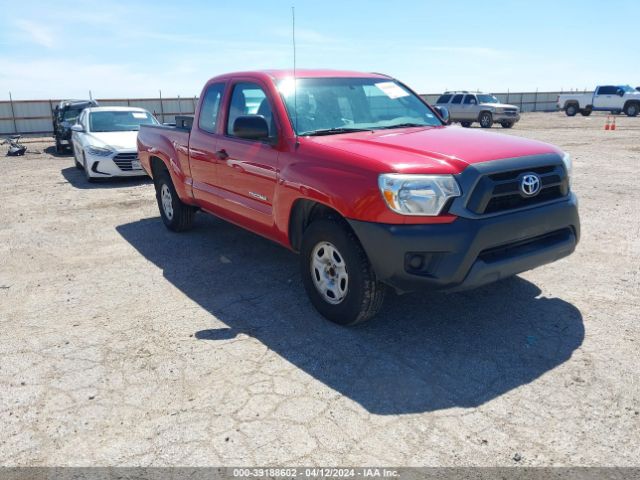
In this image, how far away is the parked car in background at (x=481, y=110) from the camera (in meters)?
25.8

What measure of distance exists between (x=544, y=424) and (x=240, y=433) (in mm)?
1633

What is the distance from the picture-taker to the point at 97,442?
2822 millimetres

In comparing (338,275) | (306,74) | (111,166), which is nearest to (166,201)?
(306,74)

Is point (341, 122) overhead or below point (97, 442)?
overhead

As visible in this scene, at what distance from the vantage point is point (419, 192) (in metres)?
Answer: 3.35

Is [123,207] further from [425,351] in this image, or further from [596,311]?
[596,311]

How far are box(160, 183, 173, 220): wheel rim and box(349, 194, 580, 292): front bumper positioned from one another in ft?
13.1

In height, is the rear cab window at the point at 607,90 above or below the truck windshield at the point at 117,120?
above

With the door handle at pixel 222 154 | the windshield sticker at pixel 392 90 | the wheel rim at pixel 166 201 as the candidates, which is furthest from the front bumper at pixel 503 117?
the door handle at pixel 222 154

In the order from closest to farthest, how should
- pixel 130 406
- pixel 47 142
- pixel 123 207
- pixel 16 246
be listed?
pixel 130 406
pixel 16 246
pixel 123 207
pixel 47 142

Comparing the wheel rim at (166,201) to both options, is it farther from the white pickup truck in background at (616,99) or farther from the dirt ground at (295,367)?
the white pickup truck in background at (616,99)

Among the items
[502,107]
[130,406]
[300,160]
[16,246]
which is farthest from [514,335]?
[502,107]

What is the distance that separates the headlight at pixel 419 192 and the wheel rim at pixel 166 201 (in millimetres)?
4229

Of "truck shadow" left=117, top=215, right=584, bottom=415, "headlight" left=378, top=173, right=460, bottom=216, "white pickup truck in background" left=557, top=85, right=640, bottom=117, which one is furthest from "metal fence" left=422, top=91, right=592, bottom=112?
"headlight" left=378, top=173, right=460, bottom=216
